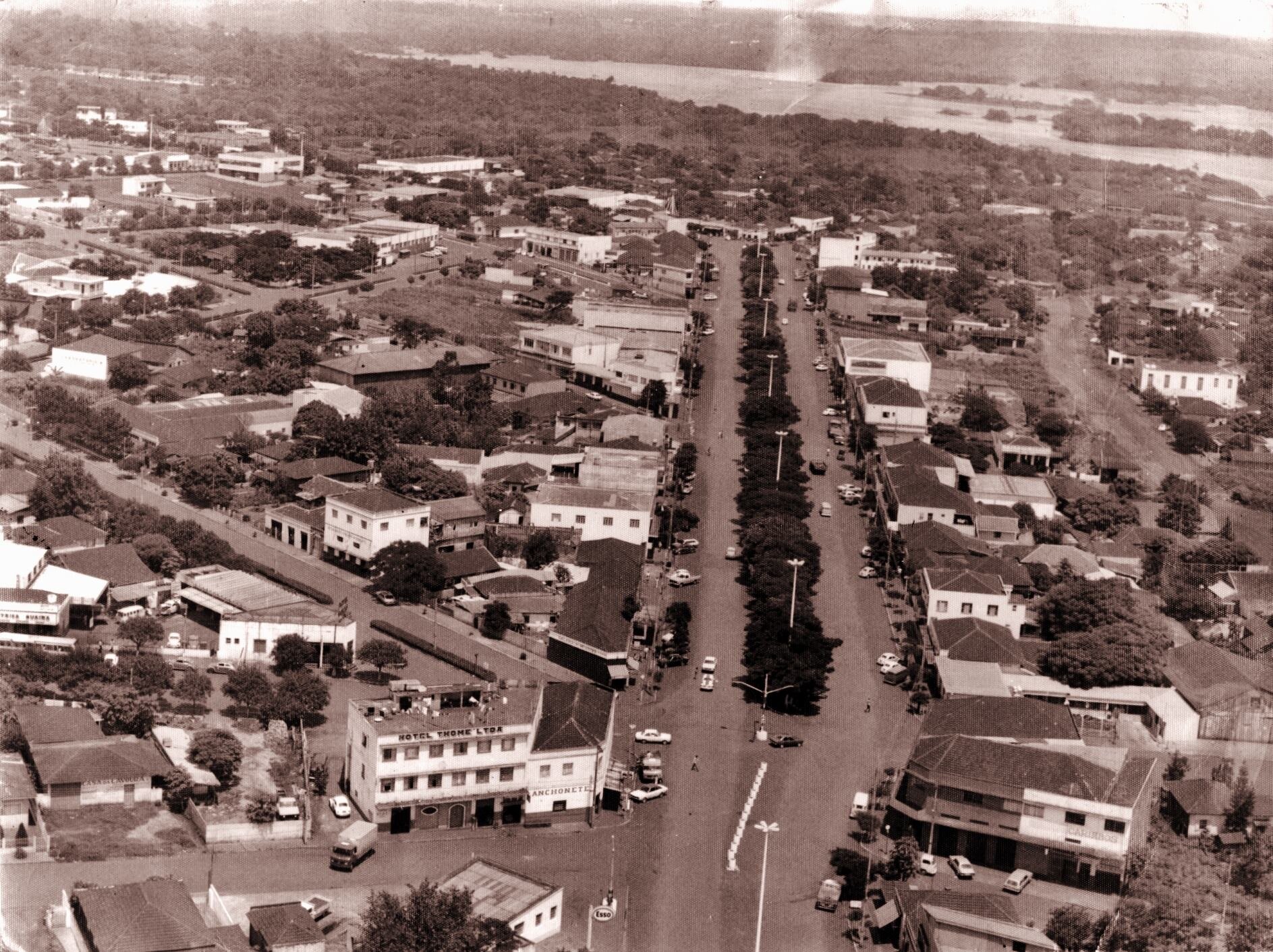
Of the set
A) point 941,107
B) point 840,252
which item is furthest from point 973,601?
point 941,107

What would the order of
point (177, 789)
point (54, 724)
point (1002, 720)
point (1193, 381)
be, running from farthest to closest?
point (1193, 381), point (1002, 720), point (54, 724), point (177, 789)

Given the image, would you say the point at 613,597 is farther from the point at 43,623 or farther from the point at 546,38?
the point at 546,38

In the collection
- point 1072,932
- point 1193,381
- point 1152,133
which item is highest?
point 1152,133

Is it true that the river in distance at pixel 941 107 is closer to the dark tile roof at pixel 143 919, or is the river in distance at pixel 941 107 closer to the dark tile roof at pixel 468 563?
the dark tile roof at pixel 468 563

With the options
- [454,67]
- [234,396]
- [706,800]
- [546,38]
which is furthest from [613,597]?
[546,38]

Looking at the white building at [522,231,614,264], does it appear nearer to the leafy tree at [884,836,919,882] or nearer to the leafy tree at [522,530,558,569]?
the leafy tree at [522,530,558,569]

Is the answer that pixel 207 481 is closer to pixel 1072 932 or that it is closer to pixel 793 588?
pixel 793 588

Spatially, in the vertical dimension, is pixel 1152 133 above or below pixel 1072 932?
above
